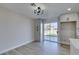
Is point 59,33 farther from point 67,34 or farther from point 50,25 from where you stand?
point 50,25

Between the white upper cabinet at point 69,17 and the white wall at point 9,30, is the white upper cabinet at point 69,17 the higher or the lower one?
the higher one

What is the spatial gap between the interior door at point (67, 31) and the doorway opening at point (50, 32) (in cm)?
123

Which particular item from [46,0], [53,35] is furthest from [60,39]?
[46,0]

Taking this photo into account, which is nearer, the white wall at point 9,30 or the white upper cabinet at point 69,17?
the white wall at point 9,30

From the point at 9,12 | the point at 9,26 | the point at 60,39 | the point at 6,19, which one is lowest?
the point at 60,39

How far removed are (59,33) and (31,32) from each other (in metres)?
2.41

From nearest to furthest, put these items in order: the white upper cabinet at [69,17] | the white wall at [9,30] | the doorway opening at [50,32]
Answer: the white wall at [9,30]
the white upper cabinet at [69,17]
the doorway opening at [50,32]

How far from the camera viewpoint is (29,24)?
8188 millimetres

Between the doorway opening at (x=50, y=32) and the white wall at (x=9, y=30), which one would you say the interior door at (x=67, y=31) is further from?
the white wall at (x=9, y=30)

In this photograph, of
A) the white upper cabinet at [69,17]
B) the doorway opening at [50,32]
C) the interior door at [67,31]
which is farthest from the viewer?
the doorway opening at [50,32]

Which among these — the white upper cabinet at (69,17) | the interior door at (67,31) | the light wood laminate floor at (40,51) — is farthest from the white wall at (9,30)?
the interior door at (67,31)

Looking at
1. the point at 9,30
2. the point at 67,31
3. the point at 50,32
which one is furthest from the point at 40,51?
the point at 50,32

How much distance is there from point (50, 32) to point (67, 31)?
7.57ft

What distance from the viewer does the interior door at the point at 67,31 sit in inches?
274
